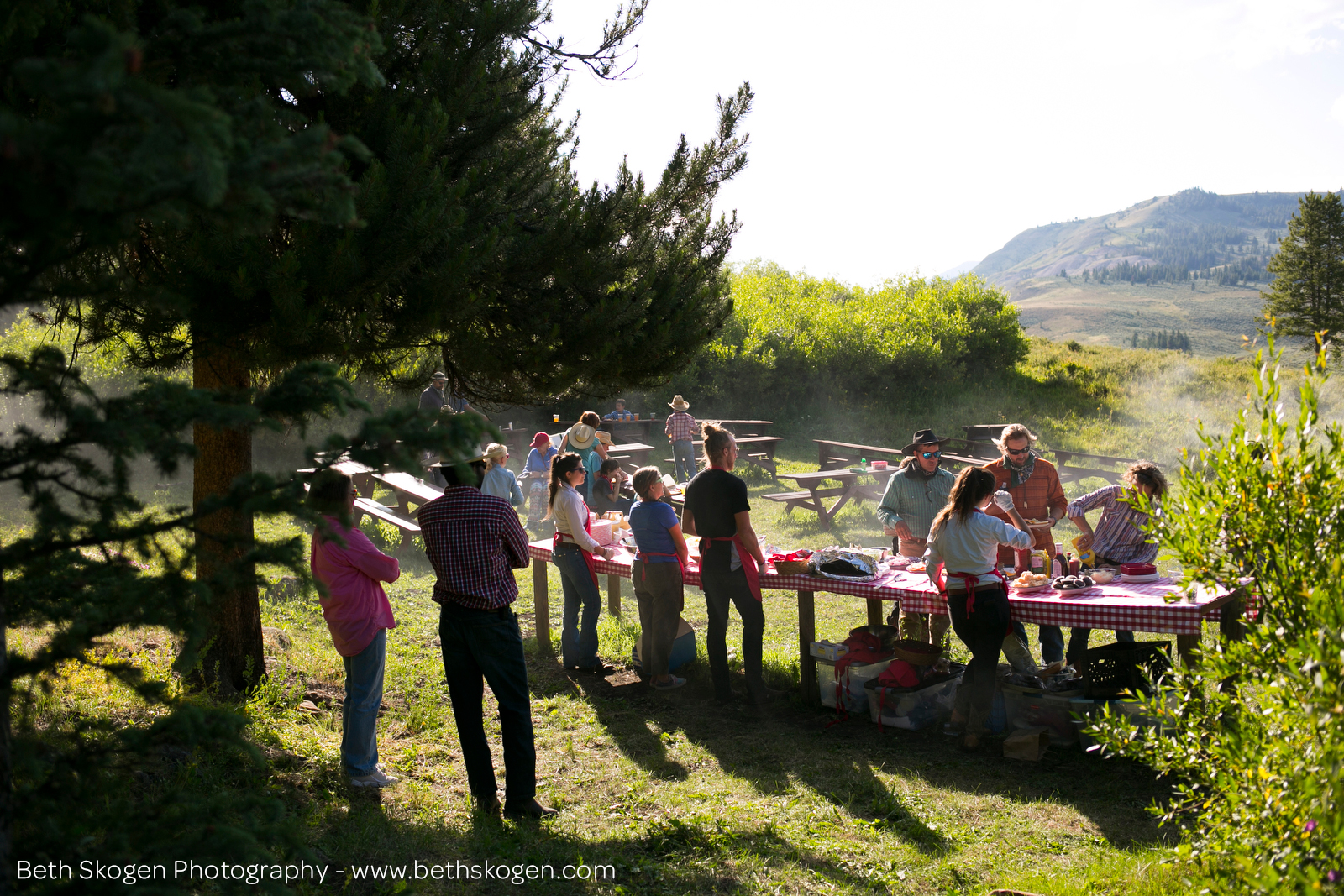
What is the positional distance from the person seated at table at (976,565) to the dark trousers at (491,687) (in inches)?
99.2

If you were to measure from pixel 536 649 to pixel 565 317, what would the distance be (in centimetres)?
333

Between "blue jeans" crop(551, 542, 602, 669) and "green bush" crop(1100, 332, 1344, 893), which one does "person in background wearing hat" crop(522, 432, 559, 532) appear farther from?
"green bush" crop(1100, 332, 1344, 893)

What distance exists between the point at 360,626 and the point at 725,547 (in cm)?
235

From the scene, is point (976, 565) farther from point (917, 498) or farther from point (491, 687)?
point (491, 687)

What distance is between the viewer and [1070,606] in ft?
16.0

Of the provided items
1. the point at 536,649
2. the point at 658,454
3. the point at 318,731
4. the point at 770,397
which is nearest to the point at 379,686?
the point at 318,731

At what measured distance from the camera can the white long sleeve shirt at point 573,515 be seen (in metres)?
6.30

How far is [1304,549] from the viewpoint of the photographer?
8.48 ft

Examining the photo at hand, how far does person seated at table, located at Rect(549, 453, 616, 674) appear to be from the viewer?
20.7 ft

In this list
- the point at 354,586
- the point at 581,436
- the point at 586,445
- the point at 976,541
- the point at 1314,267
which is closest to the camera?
the point at 354,586

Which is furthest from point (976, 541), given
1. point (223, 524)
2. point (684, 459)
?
point (684, 459)

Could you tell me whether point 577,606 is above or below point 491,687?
below

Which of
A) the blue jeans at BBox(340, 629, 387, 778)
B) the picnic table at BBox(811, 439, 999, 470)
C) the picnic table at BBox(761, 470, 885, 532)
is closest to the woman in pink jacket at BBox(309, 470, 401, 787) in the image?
the blue jeans at BBox(340, 629, 387, 778)

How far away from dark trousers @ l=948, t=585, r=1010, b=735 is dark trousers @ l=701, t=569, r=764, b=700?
1318 mm
